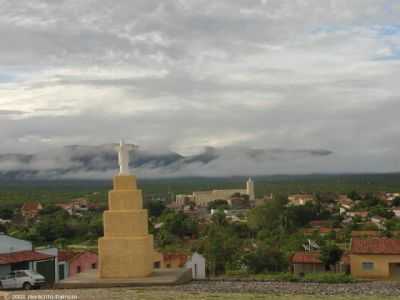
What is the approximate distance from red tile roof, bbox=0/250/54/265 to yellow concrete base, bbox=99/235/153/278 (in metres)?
7.18

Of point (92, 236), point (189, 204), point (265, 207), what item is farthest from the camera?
point (189, 204)

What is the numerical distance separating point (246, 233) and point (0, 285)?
4097cm

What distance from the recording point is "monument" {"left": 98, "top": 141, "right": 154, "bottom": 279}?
15836mm

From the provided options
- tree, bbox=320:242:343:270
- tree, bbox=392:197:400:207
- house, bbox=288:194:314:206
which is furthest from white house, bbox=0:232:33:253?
tree, bbox=392:197:400:207

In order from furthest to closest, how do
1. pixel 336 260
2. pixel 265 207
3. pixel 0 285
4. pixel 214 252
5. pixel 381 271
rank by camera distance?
pixel 265 207 < pixel 214 252 < pixel 336 260 < pixel 381 271 < pixel 0 285

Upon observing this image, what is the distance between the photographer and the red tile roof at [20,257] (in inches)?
862

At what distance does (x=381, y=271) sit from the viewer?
2486 cm

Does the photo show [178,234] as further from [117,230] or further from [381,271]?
[117,230]

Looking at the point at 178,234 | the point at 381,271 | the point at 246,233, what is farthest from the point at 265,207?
the point at 381,271

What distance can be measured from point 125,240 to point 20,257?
8.39 metres

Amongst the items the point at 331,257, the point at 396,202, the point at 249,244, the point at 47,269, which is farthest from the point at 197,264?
the point at 396,202

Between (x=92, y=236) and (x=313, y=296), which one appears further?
(x=92, y=236)

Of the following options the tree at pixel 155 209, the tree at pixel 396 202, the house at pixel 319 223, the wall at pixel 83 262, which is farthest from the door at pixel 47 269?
the tree at pixel 396 202

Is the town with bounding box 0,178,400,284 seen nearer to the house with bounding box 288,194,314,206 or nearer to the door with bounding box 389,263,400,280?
the door with bounding box 389,263,400,280
